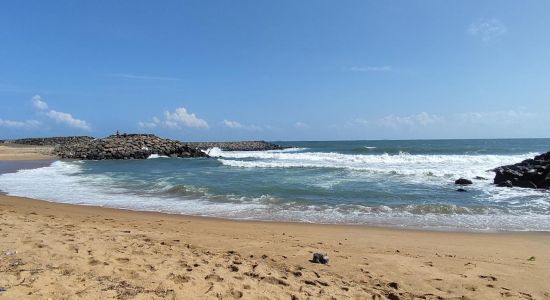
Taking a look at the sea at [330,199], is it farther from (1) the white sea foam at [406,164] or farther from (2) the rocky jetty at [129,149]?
(2) the rocky jetty at [129,149]

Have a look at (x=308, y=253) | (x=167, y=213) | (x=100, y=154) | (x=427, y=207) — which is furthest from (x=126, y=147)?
(x=308, y=253)

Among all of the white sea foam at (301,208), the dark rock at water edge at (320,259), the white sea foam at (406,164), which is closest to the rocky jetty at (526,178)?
the white sea foam at (301,208)

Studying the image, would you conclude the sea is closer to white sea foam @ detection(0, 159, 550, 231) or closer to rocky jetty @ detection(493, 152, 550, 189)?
white sea foam @ detection(0, 159, 550, 231)

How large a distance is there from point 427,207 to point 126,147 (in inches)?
1356

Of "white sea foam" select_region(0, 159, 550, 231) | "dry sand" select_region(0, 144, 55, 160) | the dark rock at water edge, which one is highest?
"dry sand" select_region(0, 144, 55, 160)

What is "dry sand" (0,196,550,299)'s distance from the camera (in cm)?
422

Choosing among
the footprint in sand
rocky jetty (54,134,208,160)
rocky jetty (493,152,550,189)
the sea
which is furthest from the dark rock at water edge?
rocky jetty (54,134,208,160)

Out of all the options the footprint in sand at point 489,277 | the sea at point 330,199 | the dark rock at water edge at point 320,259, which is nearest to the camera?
the footprint in sand at point 489,277

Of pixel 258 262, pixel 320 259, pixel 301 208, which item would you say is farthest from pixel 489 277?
pixel 301 208

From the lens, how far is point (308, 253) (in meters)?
6.00

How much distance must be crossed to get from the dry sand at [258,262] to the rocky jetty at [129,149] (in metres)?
31.3

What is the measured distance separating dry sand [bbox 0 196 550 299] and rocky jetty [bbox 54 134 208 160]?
103 ft

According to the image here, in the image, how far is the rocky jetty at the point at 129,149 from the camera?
37719 mm

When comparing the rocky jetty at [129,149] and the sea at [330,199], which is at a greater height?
the rocky jetty at [129,149]
